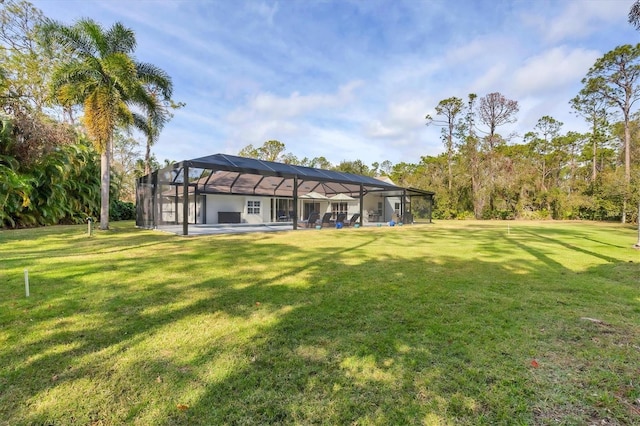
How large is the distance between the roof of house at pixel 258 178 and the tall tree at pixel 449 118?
42.3 ft

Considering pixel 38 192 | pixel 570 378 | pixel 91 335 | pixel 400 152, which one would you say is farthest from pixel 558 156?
pixel 38 192

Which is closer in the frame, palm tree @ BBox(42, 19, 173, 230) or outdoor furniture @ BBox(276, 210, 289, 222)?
palm tree @ BBox(42, 19, 173, 230)

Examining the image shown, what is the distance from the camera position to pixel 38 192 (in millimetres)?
14133

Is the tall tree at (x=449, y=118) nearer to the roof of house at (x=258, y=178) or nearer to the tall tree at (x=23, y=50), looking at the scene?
the roof of house at (x=258, y=178)

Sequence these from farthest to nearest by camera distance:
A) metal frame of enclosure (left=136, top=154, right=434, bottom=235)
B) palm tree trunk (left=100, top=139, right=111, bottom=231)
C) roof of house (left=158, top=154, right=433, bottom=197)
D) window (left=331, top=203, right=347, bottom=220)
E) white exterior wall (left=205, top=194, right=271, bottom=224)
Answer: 1. window (left=331, top=203, right=347, bottom=220)
2. white exterior wall (left=205, top=194, right=271, bottom=224)
3. palm tree trunk (left=100, top=139, right=111, bottom=231)
4. roof of house (left=158, top=154, right=433, bottom=197)
5. metal frame of enclosure (left=136, top=154, right=434, bottom=235)

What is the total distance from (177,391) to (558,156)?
1615 inches

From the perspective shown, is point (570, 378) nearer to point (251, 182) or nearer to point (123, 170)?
point (251, 182)

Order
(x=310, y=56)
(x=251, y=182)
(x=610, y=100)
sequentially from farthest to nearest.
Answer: (x=610, y=100) → (x=251, y=182) → (x=310, y=56)

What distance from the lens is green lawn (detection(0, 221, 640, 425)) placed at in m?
1.89

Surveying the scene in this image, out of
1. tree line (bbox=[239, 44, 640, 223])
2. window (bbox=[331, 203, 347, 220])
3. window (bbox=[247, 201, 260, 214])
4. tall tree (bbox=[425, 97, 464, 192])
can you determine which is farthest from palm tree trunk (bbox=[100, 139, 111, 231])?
tall tree (bbox=[425, 97, 464, 192])

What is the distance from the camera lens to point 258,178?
20.0 metres

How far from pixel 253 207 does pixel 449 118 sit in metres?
25.5

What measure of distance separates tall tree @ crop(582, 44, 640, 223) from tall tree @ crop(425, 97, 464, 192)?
11.2 m

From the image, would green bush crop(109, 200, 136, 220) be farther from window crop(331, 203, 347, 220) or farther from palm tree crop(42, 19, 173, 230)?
window crop(331, 203, 347, 220)
